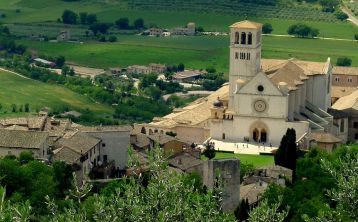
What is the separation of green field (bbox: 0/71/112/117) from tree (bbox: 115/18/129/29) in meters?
43.7

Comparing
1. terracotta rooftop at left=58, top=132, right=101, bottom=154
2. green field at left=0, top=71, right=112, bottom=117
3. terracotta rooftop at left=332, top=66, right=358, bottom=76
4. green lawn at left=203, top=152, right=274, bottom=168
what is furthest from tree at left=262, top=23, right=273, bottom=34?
terracotta rooftop at left=58, top=132, right=101, bottom=154

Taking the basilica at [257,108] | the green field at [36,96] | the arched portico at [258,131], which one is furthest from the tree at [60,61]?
the arched portico at [258,131]

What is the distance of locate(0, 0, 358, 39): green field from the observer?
577 feet

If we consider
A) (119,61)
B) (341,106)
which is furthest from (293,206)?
(119,61)

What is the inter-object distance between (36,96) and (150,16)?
6174cm

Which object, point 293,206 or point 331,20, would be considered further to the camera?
point 331,20

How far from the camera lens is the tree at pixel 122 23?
590ft

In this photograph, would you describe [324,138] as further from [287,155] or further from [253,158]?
[287,155]

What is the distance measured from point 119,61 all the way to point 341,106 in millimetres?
67899

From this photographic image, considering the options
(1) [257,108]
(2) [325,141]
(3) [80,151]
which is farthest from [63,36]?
(3) [80,151]

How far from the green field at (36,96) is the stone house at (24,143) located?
44840mm

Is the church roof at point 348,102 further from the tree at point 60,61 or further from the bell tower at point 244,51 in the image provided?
the tree at point 60,61

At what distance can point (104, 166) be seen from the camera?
67.4m

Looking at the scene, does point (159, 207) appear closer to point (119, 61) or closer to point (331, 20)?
point (119, 61)
